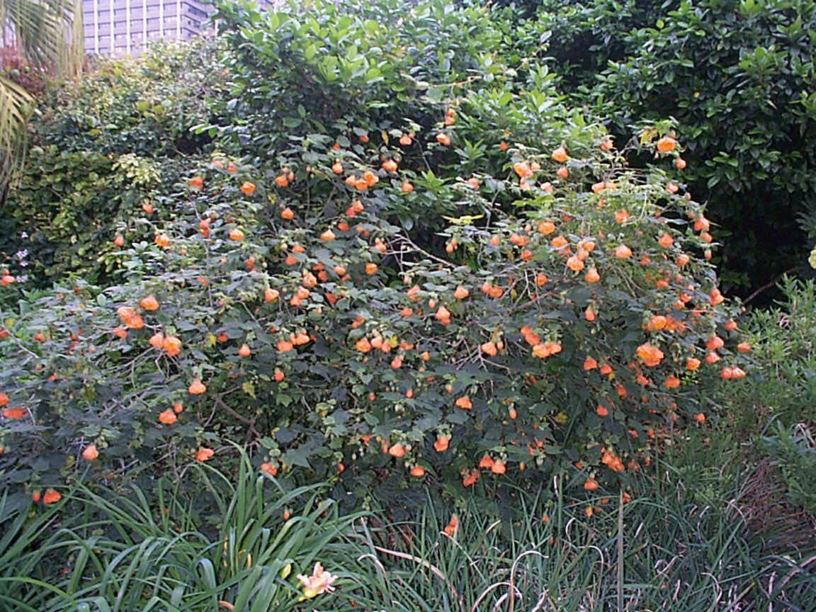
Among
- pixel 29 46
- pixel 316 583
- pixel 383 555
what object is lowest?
pixel 383 555

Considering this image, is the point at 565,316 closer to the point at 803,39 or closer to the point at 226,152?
the point at 226,152

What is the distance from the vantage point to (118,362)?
255cm

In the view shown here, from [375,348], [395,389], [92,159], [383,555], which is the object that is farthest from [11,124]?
[383,555]

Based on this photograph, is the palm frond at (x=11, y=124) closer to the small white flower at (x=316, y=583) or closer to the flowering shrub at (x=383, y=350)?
the flowering shrub at (x=383, y=350)

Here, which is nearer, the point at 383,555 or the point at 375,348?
the point at 383,555

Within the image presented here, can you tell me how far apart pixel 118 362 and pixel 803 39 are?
3555 mm

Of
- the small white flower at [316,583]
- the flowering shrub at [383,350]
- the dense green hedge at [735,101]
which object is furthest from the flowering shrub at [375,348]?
the dense green hedge at [735,101]

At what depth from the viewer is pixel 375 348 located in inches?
91.0

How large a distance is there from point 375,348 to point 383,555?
65cm

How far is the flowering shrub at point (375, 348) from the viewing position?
2.08 metres

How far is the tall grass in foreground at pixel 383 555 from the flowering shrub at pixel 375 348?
130mm

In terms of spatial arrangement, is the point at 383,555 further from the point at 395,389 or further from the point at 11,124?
the point at 11,124

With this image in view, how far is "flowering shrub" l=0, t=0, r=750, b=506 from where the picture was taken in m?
2.08

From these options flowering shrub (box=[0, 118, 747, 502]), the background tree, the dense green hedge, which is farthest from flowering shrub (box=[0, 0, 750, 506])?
the background tree
